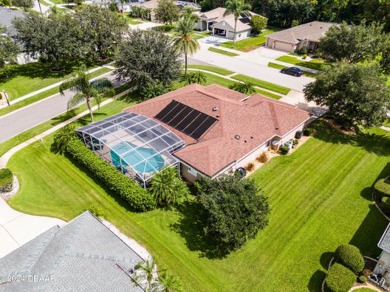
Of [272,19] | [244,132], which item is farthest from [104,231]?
[272,19]

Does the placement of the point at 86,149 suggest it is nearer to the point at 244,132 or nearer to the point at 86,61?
the point at 244,132

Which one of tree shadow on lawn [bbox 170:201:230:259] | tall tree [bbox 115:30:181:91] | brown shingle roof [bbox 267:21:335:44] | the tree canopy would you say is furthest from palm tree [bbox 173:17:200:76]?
the tree canopy

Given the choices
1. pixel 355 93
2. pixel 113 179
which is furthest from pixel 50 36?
pixel 355 93

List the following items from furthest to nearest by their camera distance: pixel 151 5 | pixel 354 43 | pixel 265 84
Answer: pixel 151 5 < pixel 265 84 < pixel 354 43

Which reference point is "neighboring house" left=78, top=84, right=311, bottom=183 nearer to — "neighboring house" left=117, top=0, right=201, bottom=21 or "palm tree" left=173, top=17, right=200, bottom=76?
"palm tree" left=173, top=17, right=200, bottom=76

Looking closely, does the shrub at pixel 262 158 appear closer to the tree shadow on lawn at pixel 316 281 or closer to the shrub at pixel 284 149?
the shrub at pixel 284 149

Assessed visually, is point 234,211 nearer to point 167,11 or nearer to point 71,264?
point 71,264

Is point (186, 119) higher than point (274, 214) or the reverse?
higher
